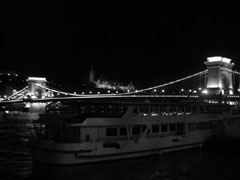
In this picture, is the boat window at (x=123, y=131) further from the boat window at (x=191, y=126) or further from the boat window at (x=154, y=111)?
the boat window at (x=191, y=126)

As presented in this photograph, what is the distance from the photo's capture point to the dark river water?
51.0 ft

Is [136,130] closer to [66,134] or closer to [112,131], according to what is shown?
[112,131]

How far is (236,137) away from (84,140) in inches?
454

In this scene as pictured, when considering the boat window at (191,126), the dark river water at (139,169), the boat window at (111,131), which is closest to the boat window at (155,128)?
the dark river water at (139,169)

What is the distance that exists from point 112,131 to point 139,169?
87.6 inches

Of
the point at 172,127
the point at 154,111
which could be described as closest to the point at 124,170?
the point at 154,111

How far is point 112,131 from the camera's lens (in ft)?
57.8

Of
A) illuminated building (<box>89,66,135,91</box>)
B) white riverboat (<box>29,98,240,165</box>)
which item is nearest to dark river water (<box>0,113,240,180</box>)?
white riverboat (<box>29,98,240,165</box>)

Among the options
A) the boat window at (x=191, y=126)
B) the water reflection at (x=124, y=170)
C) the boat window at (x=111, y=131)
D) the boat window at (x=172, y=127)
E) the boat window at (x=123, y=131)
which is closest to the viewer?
the water reflection at (x=124, y=170)

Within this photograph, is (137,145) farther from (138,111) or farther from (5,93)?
(5,93)

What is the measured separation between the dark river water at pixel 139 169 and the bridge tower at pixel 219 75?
56.8 m

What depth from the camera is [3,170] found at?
643 inches

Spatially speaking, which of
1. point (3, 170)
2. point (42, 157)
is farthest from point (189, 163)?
point (3, 170)

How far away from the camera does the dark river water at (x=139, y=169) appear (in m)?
15.5
